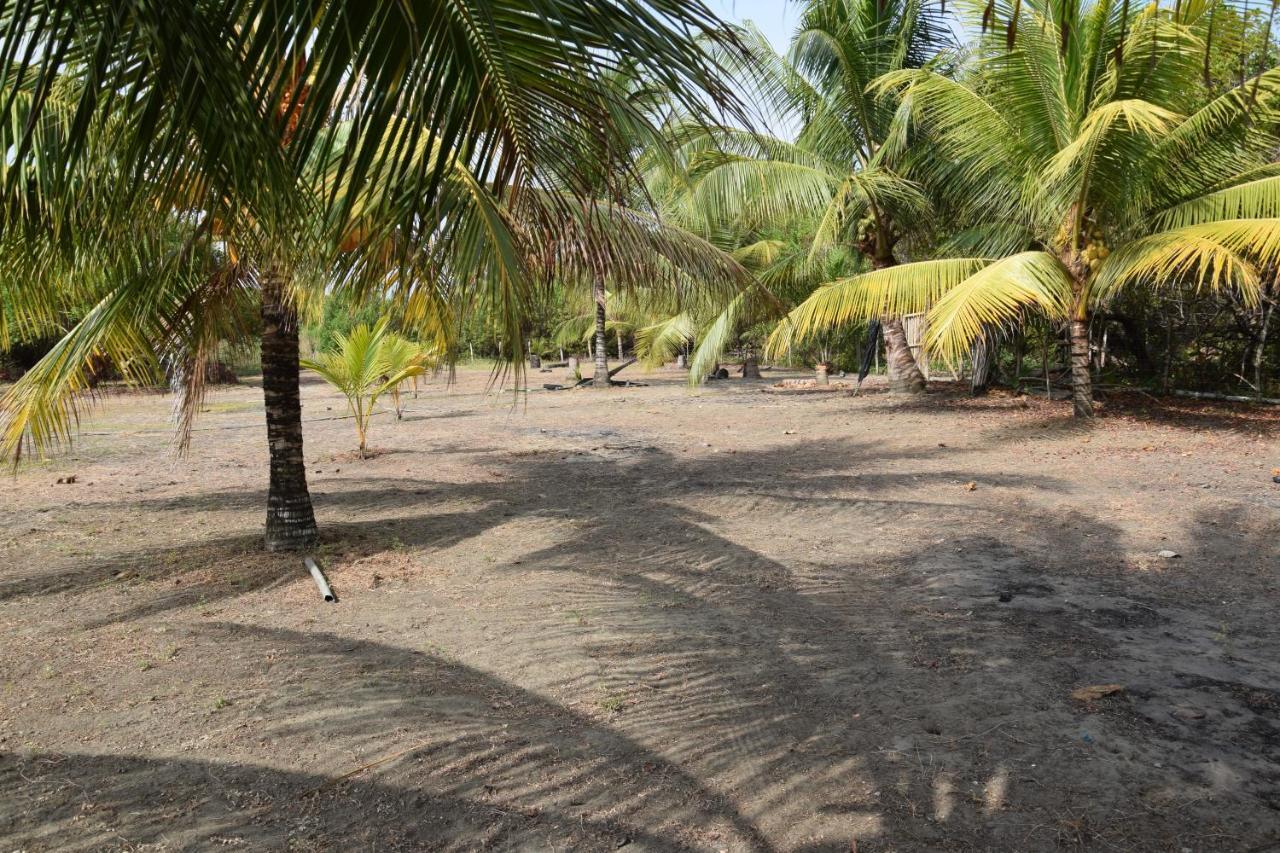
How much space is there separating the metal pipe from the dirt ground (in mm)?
81

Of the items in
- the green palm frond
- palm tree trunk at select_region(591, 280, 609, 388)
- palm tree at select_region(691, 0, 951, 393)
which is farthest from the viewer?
palm tree trunk at select_region(591, 280, 609, 388)

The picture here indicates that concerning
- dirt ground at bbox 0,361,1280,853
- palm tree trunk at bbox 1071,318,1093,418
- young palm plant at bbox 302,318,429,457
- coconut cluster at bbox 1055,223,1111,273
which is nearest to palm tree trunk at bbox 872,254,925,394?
palm tree trunk at bbox 1071,318,1093,418

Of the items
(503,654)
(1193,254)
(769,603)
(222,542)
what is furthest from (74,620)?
(1193,254)

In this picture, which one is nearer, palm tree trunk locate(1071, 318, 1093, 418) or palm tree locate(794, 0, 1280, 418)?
palm tree locate(794, 0, 1280, 418)

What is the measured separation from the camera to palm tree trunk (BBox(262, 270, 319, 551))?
19.2ft

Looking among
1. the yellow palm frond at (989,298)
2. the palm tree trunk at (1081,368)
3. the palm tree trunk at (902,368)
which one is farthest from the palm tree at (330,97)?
the palm tree trunk at (902,368)

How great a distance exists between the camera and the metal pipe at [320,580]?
5000 millimetres

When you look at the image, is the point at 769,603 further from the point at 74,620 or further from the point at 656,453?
the point at 656,453

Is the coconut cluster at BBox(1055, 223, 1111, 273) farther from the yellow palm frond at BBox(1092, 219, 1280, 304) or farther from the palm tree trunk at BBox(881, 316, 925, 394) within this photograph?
the palm tree trunk at BBox(881, 316, 925, 394)

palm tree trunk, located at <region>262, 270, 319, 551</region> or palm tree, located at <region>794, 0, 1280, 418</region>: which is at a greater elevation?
palm tree, located at <region>794, 0, 1280, 418</region>

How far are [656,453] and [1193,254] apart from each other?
630cm

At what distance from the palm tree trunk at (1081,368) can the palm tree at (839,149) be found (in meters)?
2.66

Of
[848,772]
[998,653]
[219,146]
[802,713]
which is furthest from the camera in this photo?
[998,653]

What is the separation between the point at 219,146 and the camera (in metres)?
1.88
